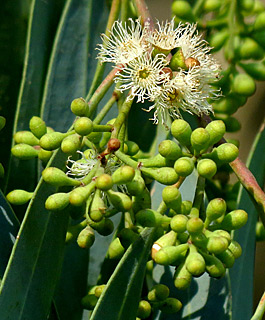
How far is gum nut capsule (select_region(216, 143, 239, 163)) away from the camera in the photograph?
99 centimetres

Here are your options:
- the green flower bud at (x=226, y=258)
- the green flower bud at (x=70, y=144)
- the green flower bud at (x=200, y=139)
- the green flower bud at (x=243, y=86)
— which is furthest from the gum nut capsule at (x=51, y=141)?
the green flower bud at (x=243, y=86)

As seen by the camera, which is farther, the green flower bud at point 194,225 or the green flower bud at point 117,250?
the green flower bud at point 117,250

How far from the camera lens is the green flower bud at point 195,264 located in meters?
0.92

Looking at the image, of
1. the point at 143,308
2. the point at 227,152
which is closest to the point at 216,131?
the point at 227,152

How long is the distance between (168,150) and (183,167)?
0.04 meters

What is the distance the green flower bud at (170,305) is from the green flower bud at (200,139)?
30cm

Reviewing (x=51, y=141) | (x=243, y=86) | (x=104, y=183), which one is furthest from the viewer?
(x=243, y=86)

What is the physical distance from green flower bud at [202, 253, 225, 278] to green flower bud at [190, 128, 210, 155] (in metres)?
0.18

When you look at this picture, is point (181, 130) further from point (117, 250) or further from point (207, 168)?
point (117, 250)

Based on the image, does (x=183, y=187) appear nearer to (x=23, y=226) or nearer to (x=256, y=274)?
(x=23, y=226)

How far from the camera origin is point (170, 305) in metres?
1.10

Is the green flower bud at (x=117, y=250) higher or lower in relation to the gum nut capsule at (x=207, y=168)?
lower

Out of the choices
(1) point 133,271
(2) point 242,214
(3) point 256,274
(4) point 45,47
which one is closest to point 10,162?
(4) point 45,47

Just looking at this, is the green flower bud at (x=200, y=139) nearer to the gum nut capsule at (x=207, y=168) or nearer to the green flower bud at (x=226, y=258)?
the gum nut capsule at (x=207, y=168)
